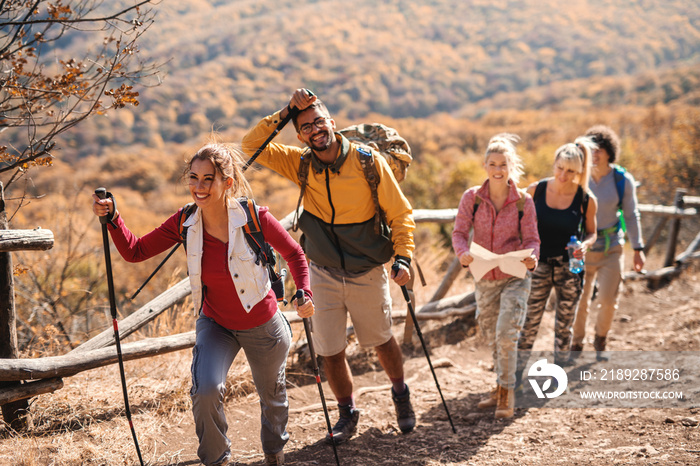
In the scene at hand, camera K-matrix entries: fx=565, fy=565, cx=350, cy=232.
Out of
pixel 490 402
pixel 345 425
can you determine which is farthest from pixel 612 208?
pixel 345 425

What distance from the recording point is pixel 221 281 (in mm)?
2943

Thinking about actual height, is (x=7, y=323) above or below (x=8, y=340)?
above

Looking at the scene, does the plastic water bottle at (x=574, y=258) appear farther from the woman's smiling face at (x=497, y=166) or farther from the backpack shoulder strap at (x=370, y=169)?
the backpack shoulder strap at (x=370, y=169)

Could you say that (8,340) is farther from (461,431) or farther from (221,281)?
(461,431)

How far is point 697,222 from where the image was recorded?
A: 11.3 m

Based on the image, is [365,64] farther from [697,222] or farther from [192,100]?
[697,222]

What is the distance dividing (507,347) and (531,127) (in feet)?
104

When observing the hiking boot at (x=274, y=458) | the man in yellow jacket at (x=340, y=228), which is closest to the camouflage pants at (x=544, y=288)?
the man in yellow jacket at (x=340, y=228)

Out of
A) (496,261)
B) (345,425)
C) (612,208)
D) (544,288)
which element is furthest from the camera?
(612,208)

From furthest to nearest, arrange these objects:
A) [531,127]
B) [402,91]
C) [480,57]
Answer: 1. [480,57]
2. [402,91]
3. [531,127]

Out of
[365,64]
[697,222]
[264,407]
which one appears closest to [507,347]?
[264,407]

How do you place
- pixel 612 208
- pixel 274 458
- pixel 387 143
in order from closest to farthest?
pixel 274 458, pixel 387 143, pixel 612 208

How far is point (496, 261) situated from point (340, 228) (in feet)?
4.07

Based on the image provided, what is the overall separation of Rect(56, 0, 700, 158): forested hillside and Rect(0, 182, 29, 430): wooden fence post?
36.6 m
